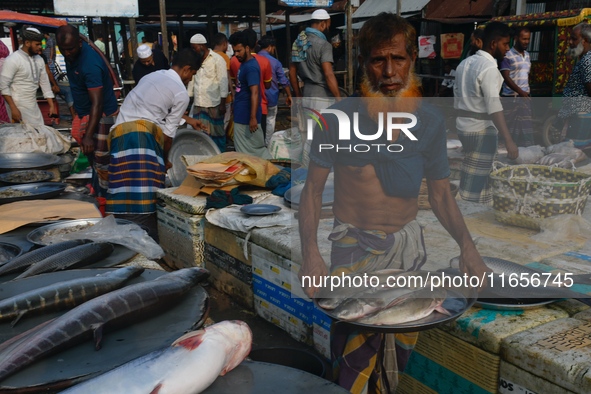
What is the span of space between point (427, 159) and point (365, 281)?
52cm

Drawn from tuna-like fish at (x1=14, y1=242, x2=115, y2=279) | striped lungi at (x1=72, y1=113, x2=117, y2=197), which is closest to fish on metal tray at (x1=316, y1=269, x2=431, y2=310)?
tuna-like fish at (x1=14, y1=242, x2=115, y2=279)

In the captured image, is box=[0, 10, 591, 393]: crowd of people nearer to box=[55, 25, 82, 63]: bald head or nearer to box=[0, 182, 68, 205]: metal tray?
box=[55, 25, 82, 63]: bald head

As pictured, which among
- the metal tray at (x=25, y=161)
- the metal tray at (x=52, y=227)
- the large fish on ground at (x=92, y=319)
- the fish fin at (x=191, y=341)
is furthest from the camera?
the metal tray at (x=25, y=161)

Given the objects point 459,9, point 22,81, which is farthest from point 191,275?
point 459,9

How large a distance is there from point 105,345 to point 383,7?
1860 centimetres

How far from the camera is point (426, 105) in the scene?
2.10m

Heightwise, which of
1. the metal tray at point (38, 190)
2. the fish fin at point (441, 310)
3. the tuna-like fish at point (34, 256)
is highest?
the metal tray at point (38, 190)

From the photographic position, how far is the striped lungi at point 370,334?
2.21m

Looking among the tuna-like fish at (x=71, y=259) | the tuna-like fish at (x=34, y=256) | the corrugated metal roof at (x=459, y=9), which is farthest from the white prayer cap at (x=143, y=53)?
the corrugated metal roof at (x=459, y=9)

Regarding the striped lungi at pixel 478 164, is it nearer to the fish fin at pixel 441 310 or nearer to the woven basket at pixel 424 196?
the woven basket at pixel 424 196

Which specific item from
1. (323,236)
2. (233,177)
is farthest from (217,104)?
(323,236)

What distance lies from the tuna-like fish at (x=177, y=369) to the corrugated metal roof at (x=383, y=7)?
1662cm

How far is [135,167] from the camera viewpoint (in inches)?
194

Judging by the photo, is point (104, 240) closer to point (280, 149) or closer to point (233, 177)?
point (233, 177)
